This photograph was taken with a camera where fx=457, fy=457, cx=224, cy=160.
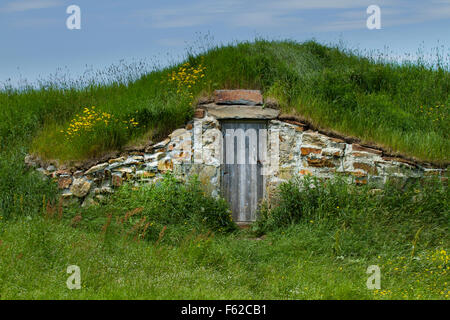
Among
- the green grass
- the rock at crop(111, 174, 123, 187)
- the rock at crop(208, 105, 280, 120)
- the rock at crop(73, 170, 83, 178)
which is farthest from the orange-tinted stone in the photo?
the rock at crop(73, 170, 83, 178)

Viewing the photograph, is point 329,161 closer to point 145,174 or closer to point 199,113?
point 199,113

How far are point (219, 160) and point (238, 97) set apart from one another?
60.8 inches

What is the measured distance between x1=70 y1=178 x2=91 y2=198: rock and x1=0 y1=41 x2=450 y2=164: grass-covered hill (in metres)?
0.64

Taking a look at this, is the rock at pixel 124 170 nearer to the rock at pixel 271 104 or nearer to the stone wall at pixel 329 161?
the stone wall at pixel 329 161

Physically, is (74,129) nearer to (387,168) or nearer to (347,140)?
(347,140)

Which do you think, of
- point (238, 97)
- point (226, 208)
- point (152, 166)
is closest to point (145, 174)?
point (152, 166)

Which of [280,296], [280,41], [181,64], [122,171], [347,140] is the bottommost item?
[280,296]

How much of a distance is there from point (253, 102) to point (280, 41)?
5061 millimetres

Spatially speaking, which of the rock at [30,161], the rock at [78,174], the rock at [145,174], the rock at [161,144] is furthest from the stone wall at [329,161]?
the rock at [30,161]

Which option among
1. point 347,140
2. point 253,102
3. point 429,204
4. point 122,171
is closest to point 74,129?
point 122,171

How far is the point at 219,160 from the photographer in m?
10.3

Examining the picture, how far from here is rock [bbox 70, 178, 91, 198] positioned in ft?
33.8

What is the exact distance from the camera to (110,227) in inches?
339

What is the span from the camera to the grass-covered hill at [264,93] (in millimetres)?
10625
